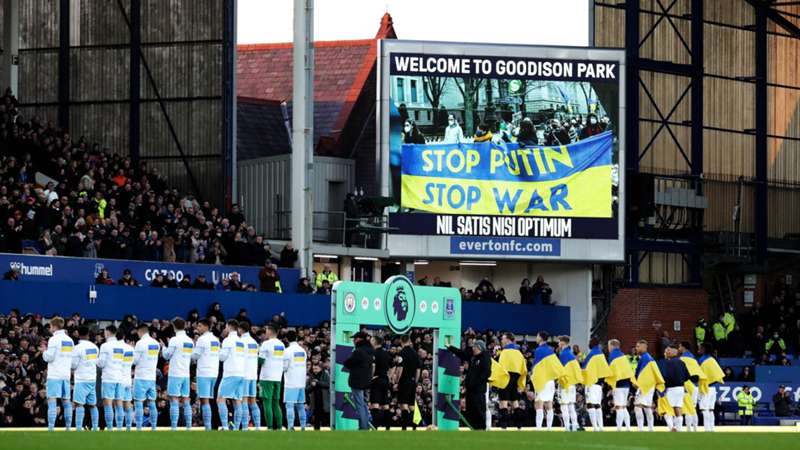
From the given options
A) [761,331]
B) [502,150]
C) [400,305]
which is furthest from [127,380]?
[761,331]

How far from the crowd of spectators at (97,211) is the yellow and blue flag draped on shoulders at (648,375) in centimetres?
1288

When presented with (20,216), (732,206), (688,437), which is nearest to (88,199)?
(20,216)

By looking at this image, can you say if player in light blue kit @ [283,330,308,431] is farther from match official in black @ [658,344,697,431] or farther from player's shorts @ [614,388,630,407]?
match official in black @ [658,344,697,431]

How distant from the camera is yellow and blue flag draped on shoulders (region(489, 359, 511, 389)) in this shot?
39656 mm

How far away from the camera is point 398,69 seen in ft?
182

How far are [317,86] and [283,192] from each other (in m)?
12.2

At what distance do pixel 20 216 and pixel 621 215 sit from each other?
20.8 meters

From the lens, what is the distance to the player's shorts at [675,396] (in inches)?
1585

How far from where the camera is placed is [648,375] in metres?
40.1

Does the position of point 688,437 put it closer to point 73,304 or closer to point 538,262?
point 73,304

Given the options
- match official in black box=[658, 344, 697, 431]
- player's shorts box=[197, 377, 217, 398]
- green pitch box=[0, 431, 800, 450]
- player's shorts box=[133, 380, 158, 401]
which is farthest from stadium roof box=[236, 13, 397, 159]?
green pitch box=[0, 431, 800, 450]

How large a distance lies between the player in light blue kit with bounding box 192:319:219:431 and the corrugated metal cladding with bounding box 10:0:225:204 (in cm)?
2203

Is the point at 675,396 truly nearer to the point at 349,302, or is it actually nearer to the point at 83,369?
the point at 349,302

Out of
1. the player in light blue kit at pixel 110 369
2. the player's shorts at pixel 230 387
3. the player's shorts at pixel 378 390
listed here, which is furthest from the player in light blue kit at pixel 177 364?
the player's shorts at pixel 378 390
